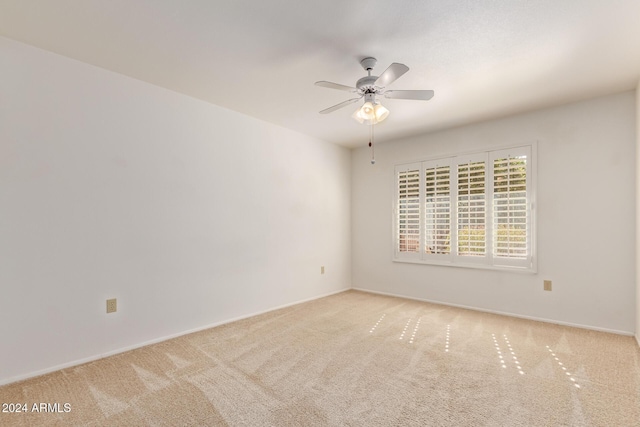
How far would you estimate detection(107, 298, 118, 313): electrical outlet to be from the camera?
8.69 ft

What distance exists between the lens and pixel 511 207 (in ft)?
12.2

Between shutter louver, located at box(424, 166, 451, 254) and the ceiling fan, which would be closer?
the ceiling fan

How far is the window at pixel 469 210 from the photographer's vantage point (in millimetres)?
3664

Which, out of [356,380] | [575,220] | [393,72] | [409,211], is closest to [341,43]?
[393,72]

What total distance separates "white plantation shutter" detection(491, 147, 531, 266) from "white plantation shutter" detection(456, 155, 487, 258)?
0.13 metres

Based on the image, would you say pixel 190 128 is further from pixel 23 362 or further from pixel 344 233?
pixel 344 233

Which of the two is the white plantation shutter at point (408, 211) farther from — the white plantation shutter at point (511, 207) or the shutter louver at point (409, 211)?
the white plantation shutter at point (511, 207)

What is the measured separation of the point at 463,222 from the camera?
4.09m

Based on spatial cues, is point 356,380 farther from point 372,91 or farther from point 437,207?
point 437,207

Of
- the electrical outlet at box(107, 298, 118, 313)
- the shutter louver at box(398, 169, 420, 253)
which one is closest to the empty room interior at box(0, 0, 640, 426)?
the electrical outlet at box(107, 298, 118, 313)

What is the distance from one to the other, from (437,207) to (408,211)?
45cm

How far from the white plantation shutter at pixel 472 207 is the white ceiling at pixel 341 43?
38.0 inches

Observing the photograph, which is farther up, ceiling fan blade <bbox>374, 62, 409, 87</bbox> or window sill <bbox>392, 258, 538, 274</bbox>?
ceiling fan blade <bbox>374, 62, 409, 87</bbox>

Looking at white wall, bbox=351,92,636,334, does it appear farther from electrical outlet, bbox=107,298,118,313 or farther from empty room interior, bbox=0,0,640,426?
electrical outlet, bbox=107,298,118,313
